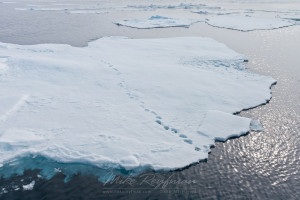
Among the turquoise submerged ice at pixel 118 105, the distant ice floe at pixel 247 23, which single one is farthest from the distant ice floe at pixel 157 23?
the turquoise submerged ice at pixel 118 105

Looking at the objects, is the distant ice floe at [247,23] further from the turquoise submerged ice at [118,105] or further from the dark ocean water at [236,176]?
the dark ocean water at [236,176]

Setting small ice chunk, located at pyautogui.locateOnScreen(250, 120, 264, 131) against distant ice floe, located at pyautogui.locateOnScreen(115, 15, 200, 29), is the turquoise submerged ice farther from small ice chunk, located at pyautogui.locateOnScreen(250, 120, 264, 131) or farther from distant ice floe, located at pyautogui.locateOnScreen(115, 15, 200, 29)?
distant ice floe, located at pyautogui.locateOnScreen(115, 15, 200, 29)

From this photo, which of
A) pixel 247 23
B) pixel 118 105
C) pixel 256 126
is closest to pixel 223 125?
pixel 256 126

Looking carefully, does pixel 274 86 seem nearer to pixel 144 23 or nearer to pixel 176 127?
pixel 176 127

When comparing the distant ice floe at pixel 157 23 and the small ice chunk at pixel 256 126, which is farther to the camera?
the distant ice floe at pixel 157 23

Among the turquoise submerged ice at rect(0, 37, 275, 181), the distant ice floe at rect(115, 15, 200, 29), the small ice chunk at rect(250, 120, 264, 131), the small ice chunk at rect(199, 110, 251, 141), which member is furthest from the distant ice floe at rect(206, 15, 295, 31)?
the small ice chunk at rect(199, 110, 251, 141)

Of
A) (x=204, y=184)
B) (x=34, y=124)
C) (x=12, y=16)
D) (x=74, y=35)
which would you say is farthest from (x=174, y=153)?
(x=12, y=16)
